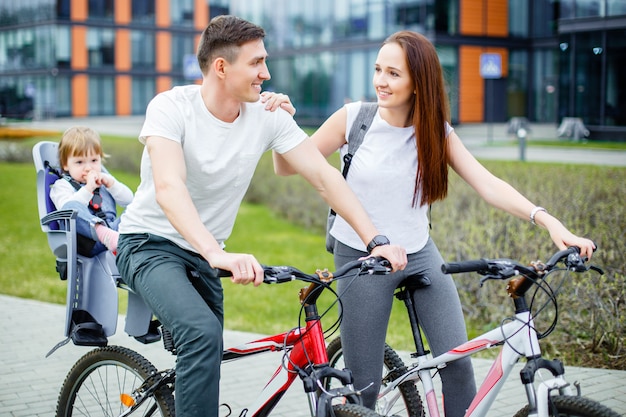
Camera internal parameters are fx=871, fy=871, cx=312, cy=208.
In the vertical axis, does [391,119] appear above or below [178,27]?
below

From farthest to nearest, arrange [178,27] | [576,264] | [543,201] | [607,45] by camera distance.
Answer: [178,27] → [607,45] → [543,201] → [576,264]

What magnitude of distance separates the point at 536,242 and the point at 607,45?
1870 centimetres

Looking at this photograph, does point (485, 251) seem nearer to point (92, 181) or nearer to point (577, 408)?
point (92, 181)

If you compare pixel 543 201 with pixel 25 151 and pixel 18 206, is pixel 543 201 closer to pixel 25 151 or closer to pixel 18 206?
pixel 18 206

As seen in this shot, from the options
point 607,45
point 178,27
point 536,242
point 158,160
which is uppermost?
point 178,27

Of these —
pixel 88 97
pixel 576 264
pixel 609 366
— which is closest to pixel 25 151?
pixel 609 366

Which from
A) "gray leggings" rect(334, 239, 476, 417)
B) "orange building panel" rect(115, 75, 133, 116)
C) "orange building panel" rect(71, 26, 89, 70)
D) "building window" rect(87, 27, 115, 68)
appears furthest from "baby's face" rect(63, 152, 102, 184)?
"orange building panel" rect(115, 75, 133, 116)

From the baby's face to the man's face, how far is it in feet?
5.66

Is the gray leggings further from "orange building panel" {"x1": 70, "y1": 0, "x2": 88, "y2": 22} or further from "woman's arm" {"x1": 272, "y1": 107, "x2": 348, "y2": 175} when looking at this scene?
"orange building panel" {"x1": 70, "y1": 0, "x2": 88, "y2": 22}

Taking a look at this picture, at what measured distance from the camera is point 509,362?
10.0 ft

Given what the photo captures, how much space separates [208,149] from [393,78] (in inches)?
32.8

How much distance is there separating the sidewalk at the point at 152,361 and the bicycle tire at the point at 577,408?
95.0 inches

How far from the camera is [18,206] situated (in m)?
17.7

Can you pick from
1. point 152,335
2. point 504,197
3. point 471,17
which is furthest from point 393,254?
point 471,17
